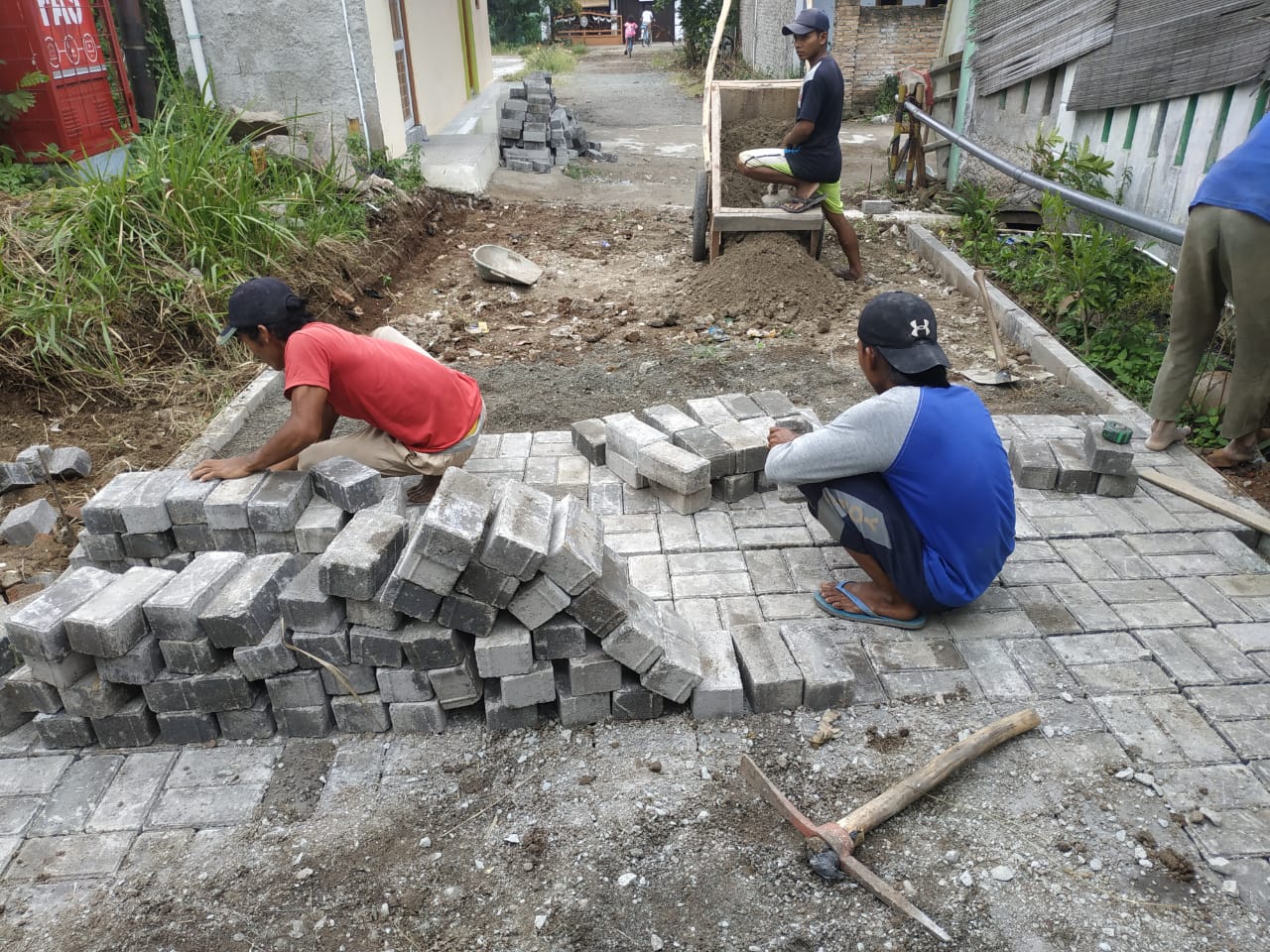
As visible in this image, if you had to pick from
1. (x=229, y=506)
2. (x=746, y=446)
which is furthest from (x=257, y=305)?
(x=746, y=446)

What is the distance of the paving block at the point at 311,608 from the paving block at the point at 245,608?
0.28 feet

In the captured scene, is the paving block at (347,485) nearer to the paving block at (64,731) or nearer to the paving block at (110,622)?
the paving block at (110,622)

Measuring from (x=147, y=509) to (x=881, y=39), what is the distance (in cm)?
1802

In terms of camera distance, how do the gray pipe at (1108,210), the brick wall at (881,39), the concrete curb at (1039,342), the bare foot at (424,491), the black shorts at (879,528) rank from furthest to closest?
the brick wall at (881,39)
the concrete curb at (1039,342)
the gray pipe at (1108,210)
the bare foot at (424,491)
the black shorts at (879,528)

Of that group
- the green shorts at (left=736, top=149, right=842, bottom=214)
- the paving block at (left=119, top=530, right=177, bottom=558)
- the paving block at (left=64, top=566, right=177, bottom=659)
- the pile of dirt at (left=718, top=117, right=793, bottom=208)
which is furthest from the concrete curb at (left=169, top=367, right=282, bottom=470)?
the pile of dirt at (left=718, top=117, right=793, bottom=208)

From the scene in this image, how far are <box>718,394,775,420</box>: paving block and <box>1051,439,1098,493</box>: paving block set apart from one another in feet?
5.07

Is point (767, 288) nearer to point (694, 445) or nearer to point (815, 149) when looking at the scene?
point (815, 149)

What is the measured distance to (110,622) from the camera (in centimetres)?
290

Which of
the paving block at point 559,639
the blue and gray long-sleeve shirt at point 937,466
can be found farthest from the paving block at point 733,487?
the paving block at point 559,639

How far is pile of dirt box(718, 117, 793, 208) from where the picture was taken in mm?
9188

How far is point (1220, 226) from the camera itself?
432cm

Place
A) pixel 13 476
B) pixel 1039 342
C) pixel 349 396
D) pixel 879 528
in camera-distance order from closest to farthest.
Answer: pixel 879 528 → pixel 349 396 → pixel 13 476 → pixel 1039 342

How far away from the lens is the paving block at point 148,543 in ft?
12.0

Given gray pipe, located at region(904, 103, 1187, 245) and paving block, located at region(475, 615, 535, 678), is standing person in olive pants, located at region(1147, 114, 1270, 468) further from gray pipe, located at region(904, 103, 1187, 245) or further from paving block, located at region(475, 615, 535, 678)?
paving block, located at region(475, 615, 535, 678)
